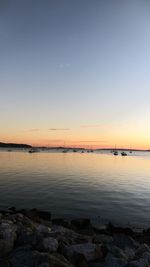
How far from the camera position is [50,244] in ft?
36.5

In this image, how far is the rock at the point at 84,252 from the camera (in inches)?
429

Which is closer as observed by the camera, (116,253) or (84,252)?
(84,252)

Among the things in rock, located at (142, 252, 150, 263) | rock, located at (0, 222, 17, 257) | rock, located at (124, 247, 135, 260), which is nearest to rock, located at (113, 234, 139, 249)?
rock, located at (124, 247, 135, 260)

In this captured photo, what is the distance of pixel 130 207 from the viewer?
27.6 meters

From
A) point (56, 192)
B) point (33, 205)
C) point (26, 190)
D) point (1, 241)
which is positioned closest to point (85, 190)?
point (56, 192)

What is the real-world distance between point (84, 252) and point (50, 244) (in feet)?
4.81

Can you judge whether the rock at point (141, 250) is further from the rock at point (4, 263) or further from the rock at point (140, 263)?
the rock at point (4, 263)

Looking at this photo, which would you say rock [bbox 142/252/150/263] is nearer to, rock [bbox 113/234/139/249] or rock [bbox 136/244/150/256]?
rock [bbox 136/244/150/256]

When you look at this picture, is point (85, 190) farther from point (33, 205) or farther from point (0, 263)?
point (0, 263)

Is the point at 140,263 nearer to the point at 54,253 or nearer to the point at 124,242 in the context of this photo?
the point at 54,253

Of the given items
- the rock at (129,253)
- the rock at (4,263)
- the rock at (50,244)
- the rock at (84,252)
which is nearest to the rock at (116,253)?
the rock at (129,253)

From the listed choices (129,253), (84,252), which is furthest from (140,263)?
(84,252)

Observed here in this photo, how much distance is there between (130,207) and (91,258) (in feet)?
56.4

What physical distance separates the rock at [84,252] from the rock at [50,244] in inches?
19.5
